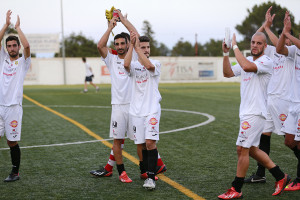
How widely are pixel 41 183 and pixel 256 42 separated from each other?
11.2 feet

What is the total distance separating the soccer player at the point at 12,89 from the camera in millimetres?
6234

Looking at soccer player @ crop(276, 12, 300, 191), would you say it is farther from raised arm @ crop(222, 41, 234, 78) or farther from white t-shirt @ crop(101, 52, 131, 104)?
white t-shirt @ crop(101, 52, 131, 104)

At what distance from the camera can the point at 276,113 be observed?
6246 mm

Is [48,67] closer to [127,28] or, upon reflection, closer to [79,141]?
[79,141]

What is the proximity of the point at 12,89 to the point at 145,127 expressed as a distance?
208 cm

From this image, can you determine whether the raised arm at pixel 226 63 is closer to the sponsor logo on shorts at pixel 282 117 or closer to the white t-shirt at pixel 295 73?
the white t-shirt at pixel 295 73

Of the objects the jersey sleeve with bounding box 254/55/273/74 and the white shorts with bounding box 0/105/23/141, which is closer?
the jersey sleeve with bounding box 254/55/273/74

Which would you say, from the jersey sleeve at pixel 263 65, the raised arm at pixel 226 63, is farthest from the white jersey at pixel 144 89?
the jersey sleeve at pixel 263 65

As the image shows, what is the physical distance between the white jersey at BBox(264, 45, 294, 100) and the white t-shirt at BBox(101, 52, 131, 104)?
211 cm

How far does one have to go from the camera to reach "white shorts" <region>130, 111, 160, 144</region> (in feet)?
18.6

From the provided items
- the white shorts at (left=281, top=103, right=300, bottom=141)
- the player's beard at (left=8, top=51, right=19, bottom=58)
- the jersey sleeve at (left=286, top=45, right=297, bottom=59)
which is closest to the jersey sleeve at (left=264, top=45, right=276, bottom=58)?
the jersey sleeve at (left=286, top=45, right=297, bottom=59)

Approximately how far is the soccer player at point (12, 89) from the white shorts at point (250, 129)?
3210 mm

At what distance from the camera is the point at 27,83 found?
44.0m

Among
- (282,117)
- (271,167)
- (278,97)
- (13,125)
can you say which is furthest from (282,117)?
(13,125)
